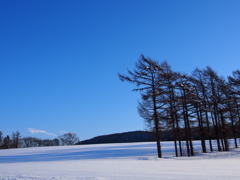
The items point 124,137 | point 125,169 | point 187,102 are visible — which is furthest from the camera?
point 124,137

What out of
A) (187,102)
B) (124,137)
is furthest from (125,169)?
(124,137)

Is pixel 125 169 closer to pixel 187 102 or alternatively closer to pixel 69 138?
pixel 187 102

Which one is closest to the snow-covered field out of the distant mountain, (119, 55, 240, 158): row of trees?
(119, 55, 240, 158): row of trees

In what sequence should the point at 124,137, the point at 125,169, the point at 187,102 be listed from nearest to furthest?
the point at 125,169 → the point at 187,102 → the point at 124,137

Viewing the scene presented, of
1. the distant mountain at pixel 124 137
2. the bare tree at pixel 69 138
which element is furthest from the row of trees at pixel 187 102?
the bare tree at pixel 69 138

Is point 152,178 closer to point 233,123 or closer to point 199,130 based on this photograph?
point 199,130

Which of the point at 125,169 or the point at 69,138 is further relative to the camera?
the point at 69,138

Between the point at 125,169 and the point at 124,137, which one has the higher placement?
the point at 125,169

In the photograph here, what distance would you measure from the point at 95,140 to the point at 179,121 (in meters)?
52.2

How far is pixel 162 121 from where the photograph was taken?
21.2m

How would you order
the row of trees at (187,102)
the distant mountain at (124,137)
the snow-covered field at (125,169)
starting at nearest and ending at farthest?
the snow-covered field at (125,169) < the row of trees at (187,102) < the distant mountain at (124,137)

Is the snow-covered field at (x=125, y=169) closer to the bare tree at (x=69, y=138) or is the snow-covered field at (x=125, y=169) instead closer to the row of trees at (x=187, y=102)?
the row of trees at (x=187, y=102)

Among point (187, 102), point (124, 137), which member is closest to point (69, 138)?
point (124, 137)

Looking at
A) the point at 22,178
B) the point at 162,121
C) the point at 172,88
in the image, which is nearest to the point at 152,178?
the point at 22,178
